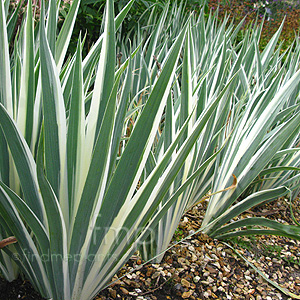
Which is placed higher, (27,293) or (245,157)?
(245,157)

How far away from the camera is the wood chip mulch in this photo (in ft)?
3.05

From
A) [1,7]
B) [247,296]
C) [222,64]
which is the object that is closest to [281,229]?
[247,296]

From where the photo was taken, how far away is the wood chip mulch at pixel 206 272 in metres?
0.93

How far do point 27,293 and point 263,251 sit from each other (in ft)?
2.79

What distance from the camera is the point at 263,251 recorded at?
126cm

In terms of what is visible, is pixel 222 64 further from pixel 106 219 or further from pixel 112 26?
pixel 106 219

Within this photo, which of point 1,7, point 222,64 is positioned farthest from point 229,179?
point 1,7

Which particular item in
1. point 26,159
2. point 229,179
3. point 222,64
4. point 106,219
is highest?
point 222,64

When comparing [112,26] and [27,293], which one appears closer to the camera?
[112,26]

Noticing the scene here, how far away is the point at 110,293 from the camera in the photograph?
2.90ft

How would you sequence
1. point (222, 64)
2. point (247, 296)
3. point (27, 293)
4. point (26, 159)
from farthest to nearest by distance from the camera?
point (222, 64) → point (247, 296) → point (27, 293) → point (26, 159)

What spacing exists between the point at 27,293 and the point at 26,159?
1.18 feet

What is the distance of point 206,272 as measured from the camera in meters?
1.06

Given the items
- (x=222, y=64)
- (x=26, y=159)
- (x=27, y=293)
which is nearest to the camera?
(x=26, y=159)
